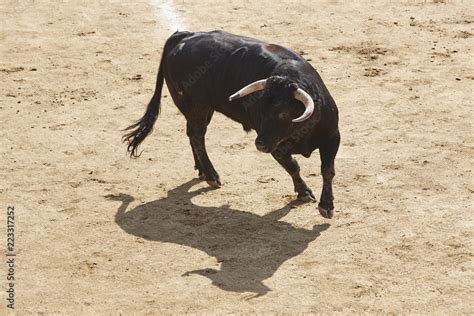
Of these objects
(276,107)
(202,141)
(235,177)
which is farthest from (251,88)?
(235,177)

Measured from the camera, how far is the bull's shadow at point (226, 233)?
8.72 m

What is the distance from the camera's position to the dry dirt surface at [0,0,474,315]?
27.7 feet

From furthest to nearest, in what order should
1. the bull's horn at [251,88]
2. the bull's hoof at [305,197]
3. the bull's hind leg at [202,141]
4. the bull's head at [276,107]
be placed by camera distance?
the bull's hind leg at [202,141]
the bull's hoof at [305,197]
the bull's horn at [251,88]
the bull's head at [276,107]

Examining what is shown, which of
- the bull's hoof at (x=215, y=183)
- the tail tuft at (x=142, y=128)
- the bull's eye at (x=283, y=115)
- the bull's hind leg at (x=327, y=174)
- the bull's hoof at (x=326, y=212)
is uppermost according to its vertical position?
the bull's eye at (x=283, y=115)

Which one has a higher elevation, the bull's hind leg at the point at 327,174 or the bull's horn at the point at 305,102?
the bull's horn at the point at 305,102

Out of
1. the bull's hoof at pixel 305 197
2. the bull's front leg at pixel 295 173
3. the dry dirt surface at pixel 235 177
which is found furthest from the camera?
the bull's hoof at pixel 305 197

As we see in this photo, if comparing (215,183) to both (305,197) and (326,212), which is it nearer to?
(305,197)

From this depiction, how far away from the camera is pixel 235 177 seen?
422 inches

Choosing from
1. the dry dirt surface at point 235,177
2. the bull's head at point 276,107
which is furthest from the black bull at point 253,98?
the dry dirt surface at point 235,177

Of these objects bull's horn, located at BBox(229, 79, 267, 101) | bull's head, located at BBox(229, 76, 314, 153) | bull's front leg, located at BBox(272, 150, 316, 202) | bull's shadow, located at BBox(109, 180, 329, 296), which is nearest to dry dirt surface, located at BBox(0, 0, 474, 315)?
bull's shadow, located at BBox(109, 180, 329, 296)

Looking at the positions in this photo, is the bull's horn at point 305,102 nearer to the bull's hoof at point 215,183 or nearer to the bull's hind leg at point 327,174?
the bull's hind leg at point 327,174

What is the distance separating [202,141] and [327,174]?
1548 millimetres

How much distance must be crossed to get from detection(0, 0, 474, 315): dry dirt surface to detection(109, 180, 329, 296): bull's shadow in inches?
0.8

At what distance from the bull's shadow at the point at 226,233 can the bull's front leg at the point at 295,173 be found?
200 millimetres
